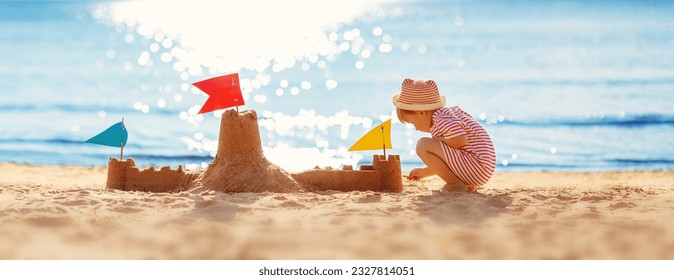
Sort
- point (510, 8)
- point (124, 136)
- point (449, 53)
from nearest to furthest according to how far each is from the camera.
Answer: point (124, 136)
point (449, 53)
point (510, 8)

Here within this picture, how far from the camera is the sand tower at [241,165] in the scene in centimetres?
525

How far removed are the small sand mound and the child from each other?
911mm

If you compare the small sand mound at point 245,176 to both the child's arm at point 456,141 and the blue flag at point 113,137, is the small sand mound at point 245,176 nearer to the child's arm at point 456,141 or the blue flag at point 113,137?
the blue flag at point 113,137

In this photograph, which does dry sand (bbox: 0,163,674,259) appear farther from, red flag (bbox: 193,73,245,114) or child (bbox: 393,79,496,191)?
red flag (bbox: 193,73,245,114)

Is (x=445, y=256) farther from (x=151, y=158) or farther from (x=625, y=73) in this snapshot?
(x=625, y=73)

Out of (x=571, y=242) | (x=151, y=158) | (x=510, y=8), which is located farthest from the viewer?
(x=510, y=8)

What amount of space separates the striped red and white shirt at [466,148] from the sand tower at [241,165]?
1.04 m

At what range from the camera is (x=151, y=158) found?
1162cm

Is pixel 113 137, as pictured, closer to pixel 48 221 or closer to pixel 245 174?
pixel 245 174

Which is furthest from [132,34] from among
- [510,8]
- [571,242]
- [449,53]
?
[571,242]

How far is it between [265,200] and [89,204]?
1.00m

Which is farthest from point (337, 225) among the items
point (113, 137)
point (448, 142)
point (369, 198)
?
point (113, 137)

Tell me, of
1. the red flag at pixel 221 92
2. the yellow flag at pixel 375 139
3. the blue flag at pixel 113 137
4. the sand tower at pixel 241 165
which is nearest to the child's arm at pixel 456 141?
the yellow flag at pixel 375 139

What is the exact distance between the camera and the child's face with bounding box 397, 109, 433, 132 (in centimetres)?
547
